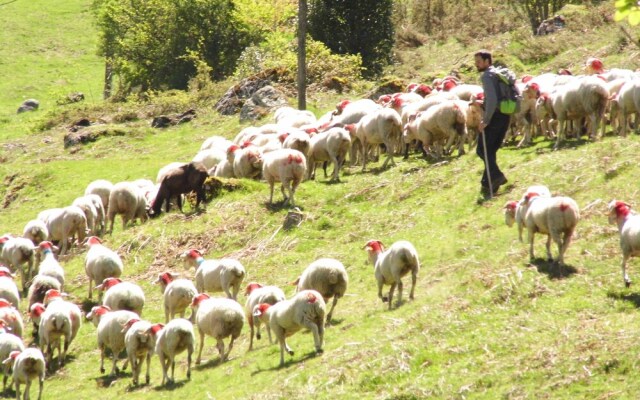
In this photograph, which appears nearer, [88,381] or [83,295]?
[88,381]

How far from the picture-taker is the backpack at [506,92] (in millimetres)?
19094

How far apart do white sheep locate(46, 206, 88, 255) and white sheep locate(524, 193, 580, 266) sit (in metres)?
12.8

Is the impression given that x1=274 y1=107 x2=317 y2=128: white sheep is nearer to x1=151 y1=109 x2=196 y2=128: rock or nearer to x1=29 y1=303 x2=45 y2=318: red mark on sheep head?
x1=151 y1=109 x2=196 y2=128: rock

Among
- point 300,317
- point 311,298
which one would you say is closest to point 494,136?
point 311,298

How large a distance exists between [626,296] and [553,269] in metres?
1.66

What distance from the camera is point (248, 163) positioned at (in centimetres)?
2556

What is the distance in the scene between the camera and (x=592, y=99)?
1989 cm

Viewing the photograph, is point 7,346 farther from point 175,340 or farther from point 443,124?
point 443,124

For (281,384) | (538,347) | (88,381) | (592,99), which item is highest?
(592,99)

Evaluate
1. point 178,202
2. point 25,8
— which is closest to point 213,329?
point 178,202

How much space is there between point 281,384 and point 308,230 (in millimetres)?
8490

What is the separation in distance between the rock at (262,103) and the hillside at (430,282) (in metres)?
7.57

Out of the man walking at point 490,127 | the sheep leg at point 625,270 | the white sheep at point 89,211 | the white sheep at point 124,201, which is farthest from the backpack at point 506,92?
the white sheep at point 89,211

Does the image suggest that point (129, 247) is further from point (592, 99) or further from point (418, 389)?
point (418, 389)
